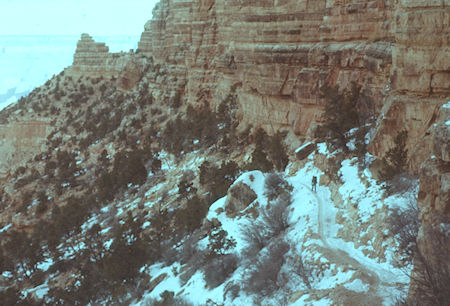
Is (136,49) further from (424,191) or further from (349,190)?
(424,191)

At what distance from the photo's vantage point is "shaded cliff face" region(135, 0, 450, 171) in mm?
11938

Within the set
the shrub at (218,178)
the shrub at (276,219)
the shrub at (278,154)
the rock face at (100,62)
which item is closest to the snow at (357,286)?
the shrub at (276,219)

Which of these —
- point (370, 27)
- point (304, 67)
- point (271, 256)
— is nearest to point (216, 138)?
point (304, 67)

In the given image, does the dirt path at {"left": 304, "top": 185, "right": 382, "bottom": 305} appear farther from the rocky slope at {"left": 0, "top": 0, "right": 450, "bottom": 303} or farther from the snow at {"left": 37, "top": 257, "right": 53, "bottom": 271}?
the snow at {"left": 37, "top": 257, "right": 53, "bottom": 271}

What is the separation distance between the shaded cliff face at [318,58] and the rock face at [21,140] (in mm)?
17923

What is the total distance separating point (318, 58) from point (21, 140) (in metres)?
33.1

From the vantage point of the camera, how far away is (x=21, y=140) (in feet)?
144

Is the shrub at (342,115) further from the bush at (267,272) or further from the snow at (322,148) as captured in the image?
the bush at (267,272)

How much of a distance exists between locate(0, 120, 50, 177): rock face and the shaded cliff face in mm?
17923

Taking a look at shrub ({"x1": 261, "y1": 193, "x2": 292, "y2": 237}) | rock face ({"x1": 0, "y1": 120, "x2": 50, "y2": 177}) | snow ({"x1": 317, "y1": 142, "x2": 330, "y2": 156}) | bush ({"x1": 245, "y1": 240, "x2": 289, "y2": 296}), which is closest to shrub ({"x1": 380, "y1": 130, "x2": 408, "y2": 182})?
shrub ({"x1": 261, "y1": 193, "x2": 292, "y2": 237})

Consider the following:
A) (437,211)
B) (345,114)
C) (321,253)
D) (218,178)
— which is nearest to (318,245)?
(321,253)

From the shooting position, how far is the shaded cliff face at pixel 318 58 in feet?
39.2

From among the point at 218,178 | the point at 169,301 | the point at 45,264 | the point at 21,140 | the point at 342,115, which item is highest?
the point at 342,115

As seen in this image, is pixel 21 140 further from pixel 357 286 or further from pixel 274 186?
pixel 357 286
